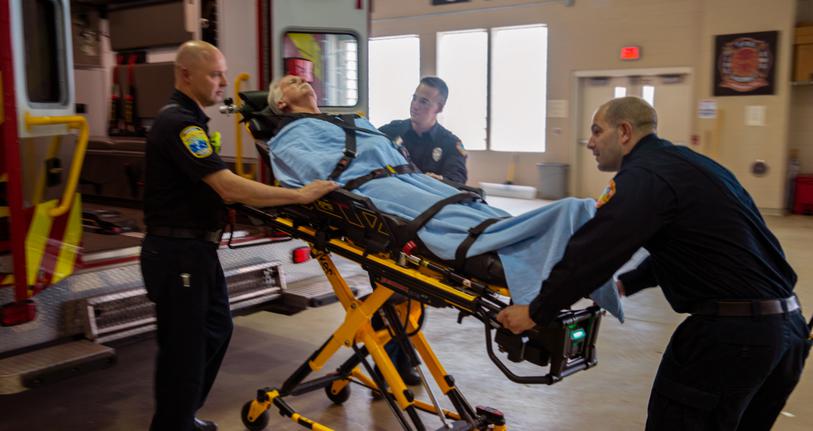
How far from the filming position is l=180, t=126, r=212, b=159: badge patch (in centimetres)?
275

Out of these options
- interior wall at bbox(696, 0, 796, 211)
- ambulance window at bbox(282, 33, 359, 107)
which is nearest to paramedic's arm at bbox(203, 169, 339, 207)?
ambulance window at bbox(282, 33, 359, 107)

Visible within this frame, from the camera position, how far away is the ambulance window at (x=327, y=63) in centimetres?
462

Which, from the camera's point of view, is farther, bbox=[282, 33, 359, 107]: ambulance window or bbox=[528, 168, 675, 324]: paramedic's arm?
bbox=[282, 33, 359, 107]: ambulance window

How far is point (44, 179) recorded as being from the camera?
3664 mm

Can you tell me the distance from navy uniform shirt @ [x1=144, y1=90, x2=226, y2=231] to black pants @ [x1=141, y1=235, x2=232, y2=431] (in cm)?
10

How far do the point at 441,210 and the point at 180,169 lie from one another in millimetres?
1060

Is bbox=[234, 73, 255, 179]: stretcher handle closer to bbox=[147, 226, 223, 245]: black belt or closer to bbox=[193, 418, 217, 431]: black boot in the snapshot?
bbox=[147, 226, 223, 245]: black belt

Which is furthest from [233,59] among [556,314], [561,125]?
[561,125]

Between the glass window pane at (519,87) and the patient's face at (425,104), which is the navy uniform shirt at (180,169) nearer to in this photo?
the patient's face at (425,104)

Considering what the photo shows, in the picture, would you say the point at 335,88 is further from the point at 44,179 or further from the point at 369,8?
the point at 44,179

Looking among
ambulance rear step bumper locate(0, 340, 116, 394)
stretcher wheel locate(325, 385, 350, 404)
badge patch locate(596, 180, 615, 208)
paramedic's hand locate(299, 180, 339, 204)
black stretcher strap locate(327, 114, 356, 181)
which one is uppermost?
black stretcher strap locate(327, 114, 356, 181)

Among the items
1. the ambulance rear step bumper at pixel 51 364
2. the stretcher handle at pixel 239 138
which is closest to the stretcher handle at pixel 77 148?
the ambulance rear step bumper at pixel 51 364

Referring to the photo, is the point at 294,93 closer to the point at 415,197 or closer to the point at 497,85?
the point at 415,197

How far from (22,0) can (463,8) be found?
10.2 meters
